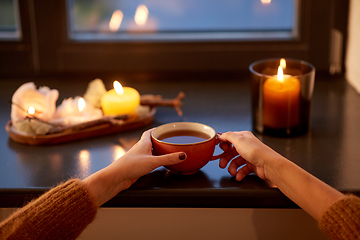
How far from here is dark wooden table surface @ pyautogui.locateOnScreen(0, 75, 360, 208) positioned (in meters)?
0.71

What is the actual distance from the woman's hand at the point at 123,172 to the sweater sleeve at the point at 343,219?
0.87 ft

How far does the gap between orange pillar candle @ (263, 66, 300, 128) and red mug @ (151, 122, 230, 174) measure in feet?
0.61

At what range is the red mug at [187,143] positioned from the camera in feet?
2.33

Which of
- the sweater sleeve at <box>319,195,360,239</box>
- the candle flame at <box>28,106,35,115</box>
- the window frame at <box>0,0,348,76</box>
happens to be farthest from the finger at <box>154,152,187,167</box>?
the window frame at <box>0,0,348,76</box>

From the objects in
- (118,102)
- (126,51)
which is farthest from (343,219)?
(126,51)

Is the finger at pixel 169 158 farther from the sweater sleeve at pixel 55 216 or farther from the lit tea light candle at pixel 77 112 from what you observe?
the lit tea light candle at pixel 77 112

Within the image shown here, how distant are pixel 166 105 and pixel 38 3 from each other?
0.59 meters

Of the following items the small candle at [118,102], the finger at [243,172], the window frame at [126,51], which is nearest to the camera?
the finger at [243,172]

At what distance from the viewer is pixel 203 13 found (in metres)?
1.32

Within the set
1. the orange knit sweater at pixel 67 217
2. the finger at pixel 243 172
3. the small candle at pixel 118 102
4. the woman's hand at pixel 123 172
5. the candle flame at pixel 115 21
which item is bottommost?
the orange knit sweater at pixel 67 217

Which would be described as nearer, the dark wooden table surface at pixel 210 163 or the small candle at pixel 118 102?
the dark wooden table surface at pixel 210 163

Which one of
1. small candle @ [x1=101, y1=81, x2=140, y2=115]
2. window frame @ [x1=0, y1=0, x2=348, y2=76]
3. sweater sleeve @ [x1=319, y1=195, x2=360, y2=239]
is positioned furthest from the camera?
window frame @ [x1=0, y1=0, x2=348, y2=76]

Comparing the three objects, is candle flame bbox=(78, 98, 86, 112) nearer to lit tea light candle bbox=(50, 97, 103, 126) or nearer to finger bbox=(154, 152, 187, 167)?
lit tea light candle bbox=(50, 97, 103, 126)

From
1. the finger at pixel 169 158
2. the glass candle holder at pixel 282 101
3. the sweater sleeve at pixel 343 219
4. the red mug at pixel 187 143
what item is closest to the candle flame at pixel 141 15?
the glass candle holder at pixel 282 101
